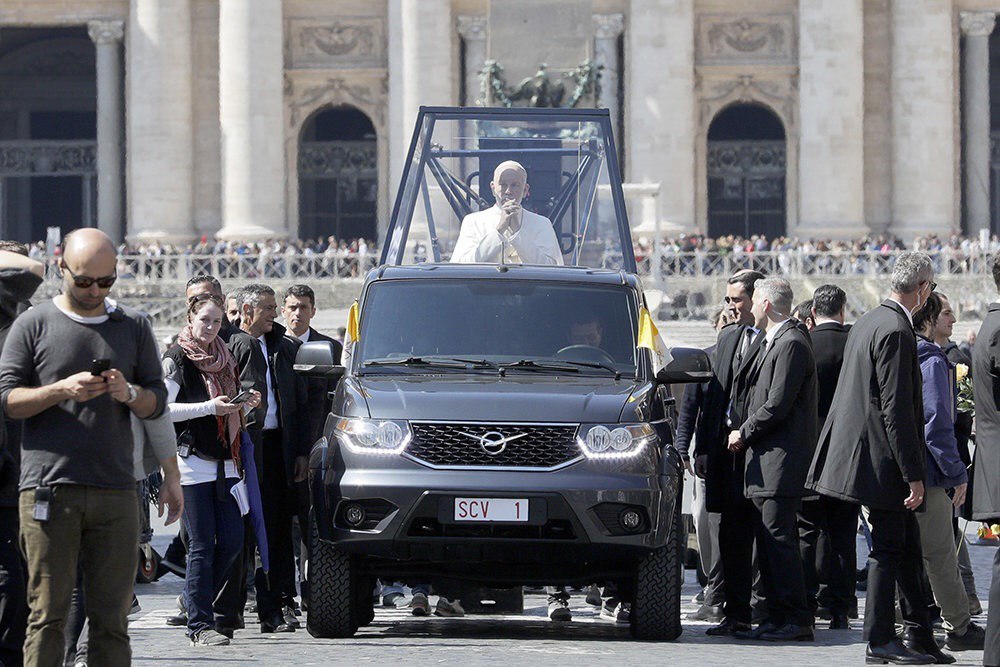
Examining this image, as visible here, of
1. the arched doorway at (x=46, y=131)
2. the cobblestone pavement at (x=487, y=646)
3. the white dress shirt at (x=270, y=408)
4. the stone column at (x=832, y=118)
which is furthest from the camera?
the arched doorway at (x=46, y=131)

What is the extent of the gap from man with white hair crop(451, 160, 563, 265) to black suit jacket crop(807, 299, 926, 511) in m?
4.34

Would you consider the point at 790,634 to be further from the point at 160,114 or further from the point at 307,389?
the point at 160,114

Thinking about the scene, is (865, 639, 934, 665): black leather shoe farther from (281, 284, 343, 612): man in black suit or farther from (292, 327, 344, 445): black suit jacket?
(292, 327, 344, 445): black suit jacket

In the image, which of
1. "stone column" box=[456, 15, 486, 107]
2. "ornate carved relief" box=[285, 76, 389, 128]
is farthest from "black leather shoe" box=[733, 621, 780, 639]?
"ornate carved relief" box=[285, 76, 389, 128]

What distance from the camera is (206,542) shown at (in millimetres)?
10352

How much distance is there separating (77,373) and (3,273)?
1037 mm

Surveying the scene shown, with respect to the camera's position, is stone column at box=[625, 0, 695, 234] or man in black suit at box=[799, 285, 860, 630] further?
stone column at box=[625, 0, 695, 234]

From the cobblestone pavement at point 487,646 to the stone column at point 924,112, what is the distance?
1438 inches

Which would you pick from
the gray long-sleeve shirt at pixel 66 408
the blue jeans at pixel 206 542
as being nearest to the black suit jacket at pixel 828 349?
the blue jeans at pixel 206 542

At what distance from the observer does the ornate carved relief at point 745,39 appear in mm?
48750

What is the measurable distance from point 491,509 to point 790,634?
6.03 ft

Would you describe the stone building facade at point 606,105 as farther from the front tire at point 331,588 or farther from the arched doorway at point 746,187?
the front tire at point 331,588

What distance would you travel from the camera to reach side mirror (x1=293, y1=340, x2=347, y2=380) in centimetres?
1058

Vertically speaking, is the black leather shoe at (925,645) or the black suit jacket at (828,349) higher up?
the black suit jacket at (828,349)
